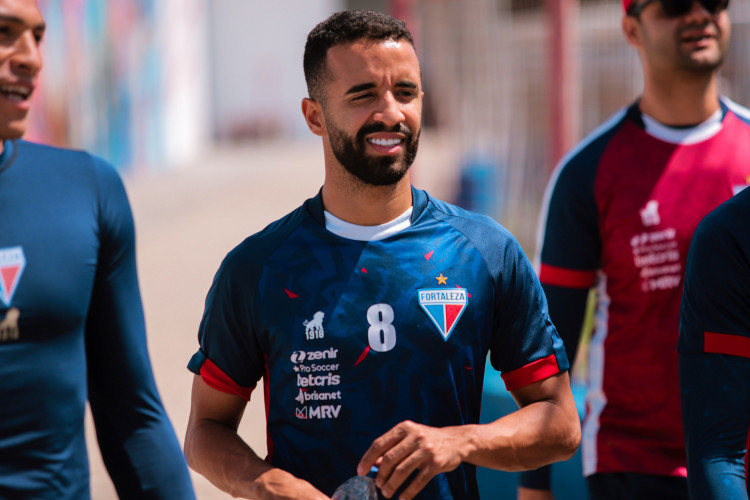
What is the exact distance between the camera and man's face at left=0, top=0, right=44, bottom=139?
2.44 m

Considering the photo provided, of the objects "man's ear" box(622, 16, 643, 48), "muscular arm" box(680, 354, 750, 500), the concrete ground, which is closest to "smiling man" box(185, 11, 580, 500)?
"muscular arm" box(680, 354, 750, 500)

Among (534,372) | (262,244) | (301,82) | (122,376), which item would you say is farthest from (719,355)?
(301,82)

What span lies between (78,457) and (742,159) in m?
2.21

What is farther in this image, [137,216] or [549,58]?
[137,216]

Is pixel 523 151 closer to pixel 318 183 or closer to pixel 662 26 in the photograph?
pixel 662 26

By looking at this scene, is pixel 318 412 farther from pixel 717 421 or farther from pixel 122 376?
pixel 717 421

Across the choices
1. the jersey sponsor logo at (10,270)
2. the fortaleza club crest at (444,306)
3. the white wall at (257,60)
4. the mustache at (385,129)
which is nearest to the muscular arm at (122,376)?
the jersey sponsor logo at (10,270)

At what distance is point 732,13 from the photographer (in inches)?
285

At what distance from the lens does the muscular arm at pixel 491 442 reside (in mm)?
2125

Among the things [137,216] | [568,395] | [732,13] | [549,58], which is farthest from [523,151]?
[137,216]

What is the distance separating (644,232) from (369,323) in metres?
1.30

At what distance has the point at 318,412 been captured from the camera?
2375 mm

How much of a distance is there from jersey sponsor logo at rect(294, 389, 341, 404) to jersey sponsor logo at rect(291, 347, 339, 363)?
7cm

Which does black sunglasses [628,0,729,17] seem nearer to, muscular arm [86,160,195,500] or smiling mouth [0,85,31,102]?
muscular arm [86,160,195,500]
